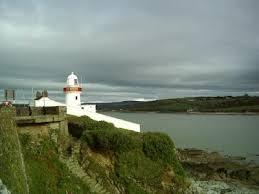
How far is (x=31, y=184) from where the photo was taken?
1570cm

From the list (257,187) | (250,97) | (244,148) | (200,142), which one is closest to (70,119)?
(257,187)

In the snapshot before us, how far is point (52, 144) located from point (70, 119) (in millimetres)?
7378

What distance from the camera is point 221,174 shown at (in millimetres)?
30719

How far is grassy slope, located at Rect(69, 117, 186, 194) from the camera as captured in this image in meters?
19.3

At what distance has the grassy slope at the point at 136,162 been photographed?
19328 millimetres

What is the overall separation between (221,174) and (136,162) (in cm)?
1280

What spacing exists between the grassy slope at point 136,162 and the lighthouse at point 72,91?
16689 mm

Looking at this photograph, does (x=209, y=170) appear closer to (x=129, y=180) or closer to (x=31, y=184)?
(x=129, y=180)

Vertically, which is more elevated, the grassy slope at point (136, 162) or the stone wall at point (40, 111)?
the stone wall at point (40, 111)

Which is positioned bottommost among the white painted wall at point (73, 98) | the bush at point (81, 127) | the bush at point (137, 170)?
the bush at point (137, 170)

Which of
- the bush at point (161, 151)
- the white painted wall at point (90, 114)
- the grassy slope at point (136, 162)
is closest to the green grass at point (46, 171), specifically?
the grassy slope at point (136, 162)

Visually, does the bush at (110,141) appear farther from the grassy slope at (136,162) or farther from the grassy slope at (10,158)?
the grassy slope at (10,158)

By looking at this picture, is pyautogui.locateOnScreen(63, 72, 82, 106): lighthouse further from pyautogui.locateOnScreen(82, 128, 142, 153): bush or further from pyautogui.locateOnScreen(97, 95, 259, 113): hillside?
pyautogui.locateOnScreen(97, 95, 259, 113): hillside

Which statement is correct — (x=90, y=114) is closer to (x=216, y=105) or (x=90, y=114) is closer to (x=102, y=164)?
(x=102, y=164)
